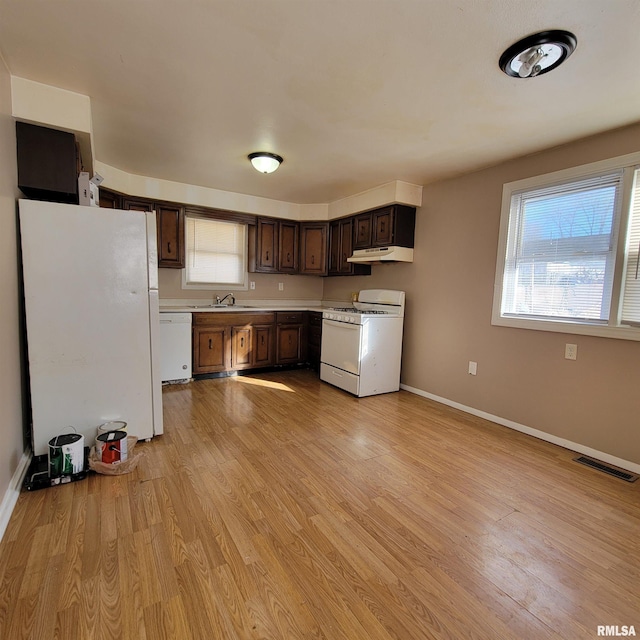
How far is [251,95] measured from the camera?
2.19 meters

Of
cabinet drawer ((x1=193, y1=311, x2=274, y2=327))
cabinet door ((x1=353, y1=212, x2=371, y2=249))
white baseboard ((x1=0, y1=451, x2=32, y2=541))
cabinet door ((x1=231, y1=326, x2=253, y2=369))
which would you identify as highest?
cabinet door ((x1=353, y1=212, x2=371, y2=249))

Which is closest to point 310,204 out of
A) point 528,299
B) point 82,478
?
point 528,299

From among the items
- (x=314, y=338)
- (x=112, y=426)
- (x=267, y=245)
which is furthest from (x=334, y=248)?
(x=112, y=426)

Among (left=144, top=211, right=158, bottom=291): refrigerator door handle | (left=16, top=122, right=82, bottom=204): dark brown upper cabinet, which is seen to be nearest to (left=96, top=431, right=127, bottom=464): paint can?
(left=144, top=211, right=158, bottom=291): refrigerator door handle

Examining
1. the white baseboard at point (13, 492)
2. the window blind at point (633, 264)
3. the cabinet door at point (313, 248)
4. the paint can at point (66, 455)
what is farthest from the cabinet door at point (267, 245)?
the window blind at point (633, 264)

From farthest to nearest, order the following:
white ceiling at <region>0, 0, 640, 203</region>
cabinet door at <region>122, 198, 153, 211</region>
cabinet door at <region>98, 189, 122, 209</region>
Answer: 1. cabinet door at <region>122, 198, 153, 211</region>
2. cabinet door at <region>98, 189, 122, 209</region>
3. white ceiling at <region>0, 0, 640, 203</region>

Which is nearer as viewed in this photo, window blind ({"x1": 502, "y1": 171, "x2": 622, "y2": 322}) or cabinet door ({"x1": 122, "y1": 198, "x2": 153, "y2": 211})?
window blind ({"x1": 502, "y1": 171, "x2": 622, "y2": 322})

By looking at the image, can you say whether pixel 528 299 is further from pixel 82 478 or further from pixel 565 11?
pixel 82 478

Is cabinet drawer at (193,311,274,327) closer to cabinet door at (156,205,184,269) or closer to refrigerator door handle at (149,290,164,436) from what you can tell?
cabinet door at (156,205,184,269)

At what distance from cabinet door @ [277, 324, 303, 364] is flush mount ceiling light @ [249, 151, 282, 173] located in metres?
2.22

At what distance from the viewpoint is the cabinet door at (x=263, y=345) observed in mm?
4637

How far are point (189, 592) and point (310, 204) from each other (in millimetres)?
4642

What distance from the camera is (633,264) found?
240cm

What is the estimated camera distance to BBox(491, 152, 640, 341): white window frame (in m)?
2.40
